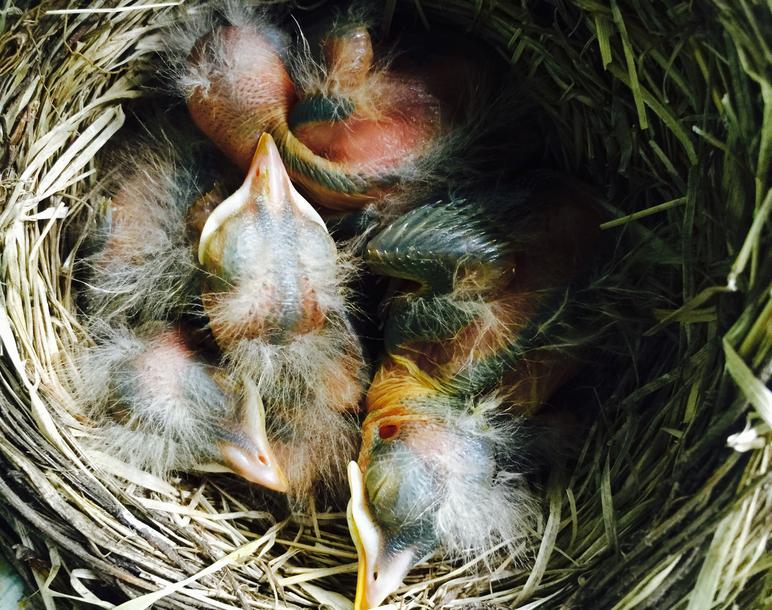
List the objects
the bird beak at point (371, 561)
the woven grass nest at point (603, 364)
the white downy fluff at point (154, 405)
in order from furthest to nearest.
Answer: the white downy fluff at point (154, 405) → the bird beak at point (371, 561) → the woven grass nest at point (603, 364)

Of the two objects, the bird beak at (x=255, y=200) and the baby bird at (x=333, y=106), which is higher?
the baby bird at (x=333, y=106)

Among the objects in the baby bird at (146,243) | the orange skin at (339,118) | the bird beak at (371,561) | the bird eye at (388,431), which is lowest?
the bird beak at (371,561)

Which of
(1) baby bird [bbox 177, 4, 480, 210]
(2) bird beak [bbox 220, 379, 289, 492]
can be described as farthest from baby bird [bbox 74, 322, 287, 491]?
(1) baby bird [bbox 177, 4, 480, 210]

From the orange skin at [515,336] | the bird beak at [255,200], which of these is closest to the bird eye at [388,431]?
the orange skin at [515,336]

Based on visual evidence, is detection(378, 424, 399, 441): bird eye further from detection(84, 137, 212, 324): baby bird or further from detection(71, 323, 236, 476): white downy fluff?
detection(84, 137, 212, 324): baby bird

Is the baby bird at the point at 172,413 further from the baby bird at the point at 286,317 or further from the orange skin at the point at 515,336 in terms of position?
the orange skin at the point at 515,336

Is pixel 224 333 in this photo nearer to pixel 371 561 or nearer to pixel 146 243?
pixel 146 243

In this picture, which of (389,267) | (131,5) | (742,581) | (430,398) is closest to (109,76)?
(131,5)
